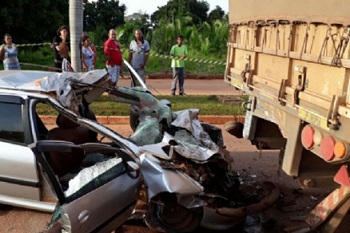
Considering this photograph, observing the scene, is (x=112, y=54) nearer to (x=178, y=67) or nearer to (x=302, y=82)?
(x=178, y=67)

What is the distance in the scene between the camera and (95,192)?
3682 mm

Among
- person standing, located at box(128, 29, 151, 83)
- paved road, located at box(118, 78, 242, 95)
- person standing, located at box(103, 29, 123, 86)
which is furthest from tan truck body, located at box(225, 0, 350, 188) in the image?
paved road, located at box(118, 78, 242, 95)

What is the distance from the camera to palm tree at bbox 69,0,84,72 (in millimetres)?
9802

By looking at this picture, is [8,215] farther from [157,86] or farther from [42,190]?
[157,86]

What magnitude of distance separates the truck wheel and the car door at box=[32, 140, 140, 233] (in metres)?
0.33

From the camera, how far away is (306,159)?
13.2 ft

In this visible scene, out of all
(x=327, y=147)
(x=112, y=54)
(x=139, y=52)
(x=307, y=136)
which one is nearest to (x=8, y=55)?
(x=112, y=54)

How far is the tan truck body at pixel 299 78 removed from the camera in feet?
10.3

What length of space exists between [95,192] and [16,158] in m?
1.09

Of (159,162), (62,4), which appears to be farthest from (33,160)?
(62,4)

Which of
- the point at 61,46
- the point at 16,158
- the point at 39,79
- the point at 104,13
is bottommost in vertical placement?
the point at 16,158

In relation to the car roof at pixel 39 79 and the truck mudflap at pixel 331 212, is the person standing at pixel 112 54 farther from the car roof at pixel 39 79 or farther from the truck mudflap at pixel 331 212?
the truck mudflap at pixel 331 212

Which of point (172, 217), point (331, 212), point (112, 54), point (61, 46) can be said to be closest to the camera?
point (331, 212)

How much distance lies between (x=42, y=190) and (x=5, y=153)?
0.52 m
